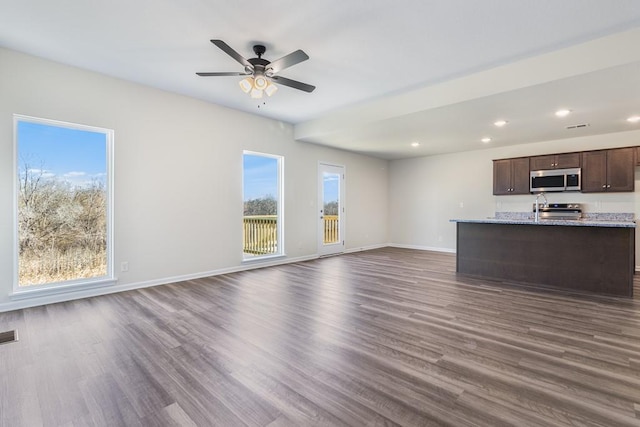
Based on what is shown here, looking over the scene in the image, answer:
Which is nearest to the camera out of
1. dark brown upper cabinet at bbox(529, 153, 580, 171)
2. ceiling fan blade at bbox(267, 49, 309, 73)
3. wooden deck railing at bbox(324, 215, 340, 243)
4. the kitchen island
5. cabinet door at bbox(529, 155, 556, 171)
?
ceiling fan blade at bbox(267, 49, 309, 73)

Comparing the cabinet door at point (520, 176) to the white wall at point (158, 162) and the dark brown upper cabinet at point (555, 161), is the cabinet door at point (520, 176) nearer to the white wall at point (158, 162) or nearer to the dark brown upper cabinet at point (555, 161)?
the dark brown upper cabinet at point (555, 161)

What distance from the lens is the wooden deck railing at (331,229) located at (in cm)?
727

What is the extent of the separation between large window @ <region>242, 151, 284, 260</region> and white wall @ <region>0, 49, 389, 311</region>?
7.4 inches

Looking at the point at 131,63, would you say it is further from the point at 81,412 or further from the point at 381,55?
the point at 81,412

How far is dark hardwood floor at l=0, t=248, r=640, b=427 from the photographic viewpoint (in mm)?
1702

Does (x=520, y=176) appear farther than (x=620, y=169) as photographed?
Yes

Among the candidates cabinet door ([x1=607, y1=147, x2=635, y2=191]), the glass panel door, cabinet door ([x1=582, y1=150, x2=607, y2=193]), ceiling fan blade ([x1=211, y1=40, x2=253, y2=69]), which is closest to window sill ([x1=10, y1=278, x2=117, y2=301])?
ceiling fan blade ([x1=211, y1=40, x2=253, y2=69])

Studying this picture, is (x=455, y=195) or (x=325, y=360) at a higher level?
(x=455, y=195)

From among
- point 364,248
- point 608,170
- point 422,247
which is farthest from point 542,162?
point 364,248

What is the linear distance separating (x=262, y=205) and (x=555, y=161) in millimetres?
5883

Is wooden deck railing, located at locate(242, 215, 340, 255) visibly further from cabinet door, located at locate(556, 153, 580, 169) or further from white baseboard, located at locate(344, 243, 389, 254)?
cabinet door, located at locate(556, 153, 580, 169)

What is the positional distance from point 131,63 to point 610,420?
17.1 feet

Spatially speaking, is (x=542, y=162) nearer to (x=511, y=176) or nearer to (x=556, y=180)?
(x=556, y=180)

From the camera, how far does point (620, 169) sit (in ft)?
17.9
